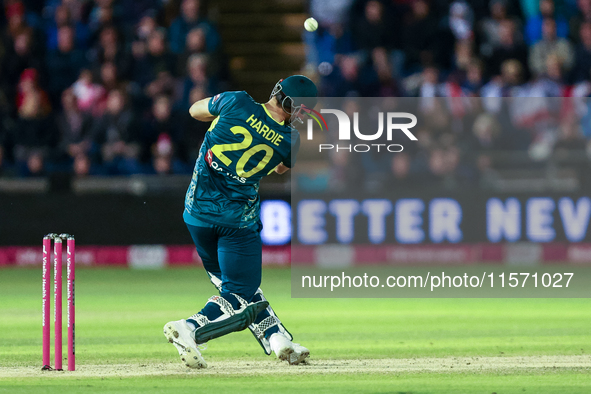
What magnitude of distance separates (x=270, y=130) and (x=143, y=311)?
4053mm

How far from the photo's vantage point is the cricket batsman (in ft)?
23.6

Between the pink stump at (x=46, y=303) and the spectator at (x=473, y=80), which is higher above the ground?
the spectator at (x=473, y=80)

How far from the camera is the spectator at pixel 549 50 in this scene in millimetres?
15680

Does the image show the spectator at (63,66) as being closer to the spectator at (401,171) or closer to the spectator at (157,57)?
the spectator at (157,57)

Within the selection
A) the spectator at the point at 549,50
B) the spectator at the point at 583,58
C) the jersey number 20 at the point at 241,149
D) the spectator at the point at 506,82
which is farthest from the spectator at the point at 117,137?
the jersey number 20 at the point at 241,149

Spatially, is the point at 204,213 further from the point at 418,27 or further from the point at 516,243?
the point at 418,27

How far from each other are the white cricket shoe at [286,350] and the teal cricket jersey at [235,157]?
860 millimetres

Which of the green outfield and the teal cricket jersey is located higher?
the teal cricket jersey

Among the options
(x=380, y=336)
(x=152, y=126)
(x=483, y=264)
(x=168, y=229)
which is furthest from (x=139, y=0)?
(x=380, y=336)

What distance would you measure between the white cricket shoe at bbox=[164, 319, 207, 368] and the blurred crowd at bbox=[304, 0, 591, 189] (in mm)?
7004

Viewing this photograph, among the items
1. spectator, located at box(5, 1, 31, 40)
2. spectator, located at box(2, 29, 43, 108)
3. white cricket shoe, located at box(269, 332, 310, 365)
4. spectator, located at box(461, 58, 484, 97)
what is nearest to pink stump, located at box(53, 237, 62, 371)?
white cricket shoe, located at box(269, 332, 310, 365)

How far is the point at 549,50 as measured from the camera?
15758 millimetres

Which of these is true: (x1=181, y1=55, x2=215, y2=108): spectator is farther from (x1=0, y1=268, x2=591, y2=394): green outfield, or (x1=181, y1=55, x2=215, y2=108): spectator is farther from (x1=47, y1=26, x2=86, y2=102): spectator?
(x1=0, y1=268, x2=591, y2=394): green outfield

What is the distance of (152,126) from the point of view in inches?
589
